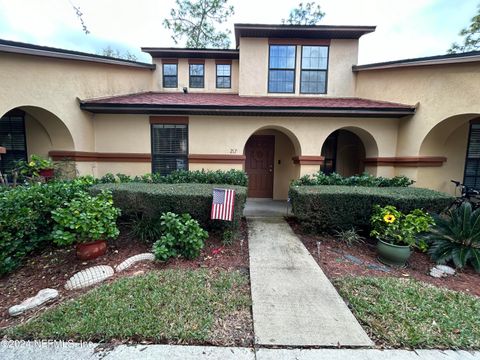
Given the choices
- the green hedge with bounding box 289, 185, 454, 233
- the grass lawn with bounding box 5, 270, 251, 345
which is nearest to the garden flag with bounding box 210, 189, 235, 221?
the grass lawn with bounding box 5, 270, 251, 345

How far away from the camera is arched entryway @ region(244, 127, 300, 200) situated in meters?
8.70

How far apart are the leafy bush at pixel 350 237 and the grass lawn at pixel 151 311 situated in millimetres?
2669

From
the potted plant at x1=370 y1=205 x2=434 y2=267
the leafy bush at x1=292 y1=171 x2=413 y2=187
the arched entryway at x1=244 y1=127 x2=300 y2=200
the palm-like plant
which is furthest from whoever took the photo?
the arched entryway at x1=244 y1=127 x2=300 y2=200

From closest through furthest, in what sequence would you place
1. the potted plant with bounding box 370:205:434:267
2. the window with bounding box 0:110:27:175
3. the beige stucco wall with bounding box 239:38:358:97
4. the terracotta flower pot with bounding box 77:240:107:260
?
the terracotta flower pot with bounding box 77:240:107:260 < the potted plant with bounding box 370:205:434:267 < the window with bounding box 0:110:27:175 < the beige stucco wall with bounding box 239:38:358:97

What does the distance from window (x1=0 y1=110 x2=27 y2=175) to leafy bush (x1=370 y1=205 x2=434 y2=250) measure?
970 centimetres

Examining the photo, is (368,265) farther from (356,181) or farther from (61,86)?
(61,86)

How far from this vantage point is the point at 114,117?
6914mm

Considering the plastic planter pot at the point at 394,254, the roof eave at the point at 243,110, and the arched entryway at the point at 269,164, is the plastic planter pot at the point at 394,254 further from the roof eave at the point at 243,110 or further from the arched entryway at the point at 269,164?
the arched entryway at the point at 269,164

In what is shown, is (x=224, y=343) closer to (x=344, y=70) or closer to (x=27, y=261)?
(x=27, y=261)

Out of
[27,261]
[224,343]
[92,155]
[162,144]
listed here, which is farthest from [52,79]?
[224,343]

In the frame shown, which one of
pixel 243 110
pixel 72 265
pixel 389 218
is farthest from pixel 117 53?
pixel 389 218

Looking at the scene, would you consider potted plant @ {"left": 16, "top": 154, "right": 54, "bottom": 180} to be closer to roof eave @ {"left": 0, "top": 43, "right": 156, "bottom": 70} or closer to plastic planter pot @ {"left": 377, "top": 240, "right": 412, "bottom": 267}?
roof eave @ {"left": 0, "top": 43, "right": 156, "bottom": 70}

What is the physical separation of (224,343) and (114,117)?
719 cm

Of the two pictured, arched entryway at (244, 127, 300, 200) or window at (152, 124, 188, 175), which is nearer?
window at (152, 124, 188, 175)
